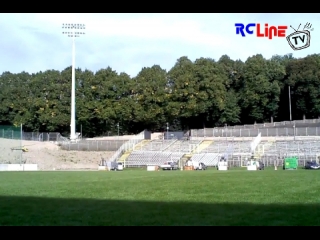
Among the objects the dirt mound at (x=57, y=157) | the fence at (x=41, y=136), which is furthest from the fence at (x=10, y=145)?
the fence at (x=41, y=136)

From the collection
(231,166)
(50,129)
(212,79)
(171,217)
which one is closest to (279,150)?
(231,166)

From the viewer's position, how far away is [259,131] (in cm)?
6631

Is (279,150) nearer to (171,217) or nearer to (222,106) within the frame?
(222,106)

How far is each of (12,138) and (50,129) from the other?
18359mm

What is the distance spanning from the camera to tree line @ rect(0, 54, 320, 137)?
73.6 m

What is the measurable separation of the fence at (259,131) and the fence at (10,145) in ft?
83.1

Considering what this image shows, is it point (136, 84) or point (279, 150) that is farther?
point (136, 84)

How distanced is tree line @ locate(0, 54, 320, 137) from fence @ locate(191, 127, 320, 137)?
5714 mm

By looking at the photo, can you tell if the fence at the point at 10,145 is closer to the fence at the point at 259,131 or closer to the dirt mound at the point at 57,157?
the dirt mound at the point at 57,157

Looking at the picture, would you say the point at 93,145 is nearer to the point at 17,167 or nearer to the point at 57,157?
the point at 57,157

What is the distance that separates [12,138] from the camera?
5678 centimetres

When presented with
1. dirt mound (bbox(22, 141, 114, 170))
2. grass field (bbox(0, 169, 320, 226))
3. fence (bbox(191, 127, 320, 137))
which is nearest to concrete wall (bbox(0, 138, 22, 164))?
dirt mound (bbox(22, 141, 114, 170))

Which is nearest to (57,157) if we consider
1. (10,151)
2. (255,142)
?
(10,151)
